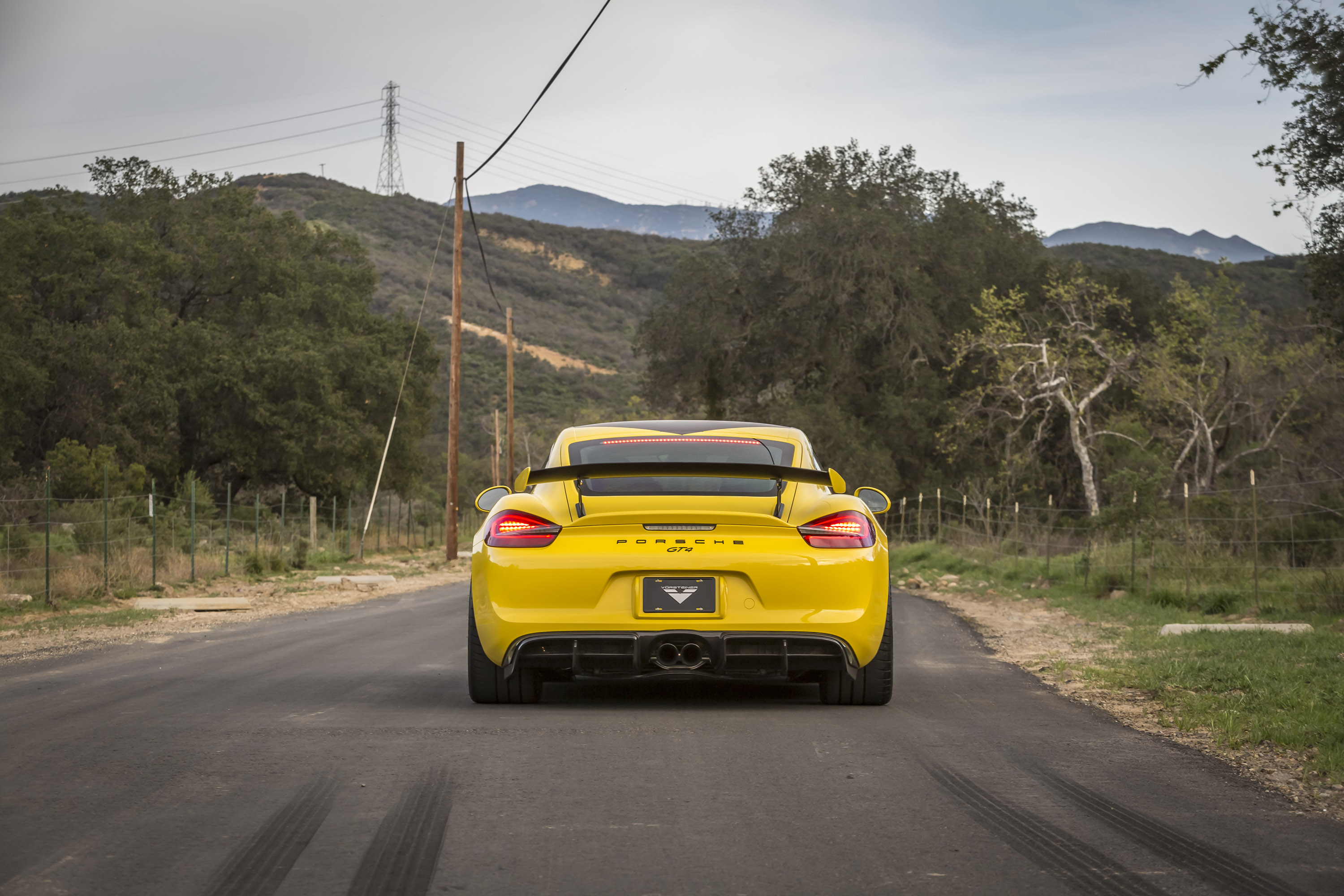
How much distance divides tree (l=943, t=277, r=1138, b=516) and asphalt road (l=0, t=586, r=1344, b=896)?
89.4 feet

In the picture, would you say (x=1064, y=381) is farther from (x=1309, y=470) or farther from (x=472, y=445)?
(x=472, y=445)

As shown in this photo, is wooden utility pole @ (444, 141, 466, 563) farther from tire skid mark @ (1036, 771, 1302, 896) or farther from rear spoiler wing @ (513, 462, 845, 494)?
tire skid mark @ (1036, 771, 1302, 896)

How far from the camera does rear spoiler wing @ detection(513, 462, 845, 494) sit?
23.0 ft

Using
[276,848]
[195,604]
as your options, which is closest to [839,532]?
[276,848]

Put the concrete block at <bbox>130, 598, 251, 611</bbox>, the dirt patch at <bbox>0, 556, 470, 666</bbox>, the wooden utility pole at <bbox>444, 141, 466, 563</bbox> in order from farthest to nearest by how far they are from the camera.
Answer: the wooden utility pole at <bbox>444, 141, 466, 563</bbox> → the concrete block at <bbox>130, 598, 251, 611</bbox> → the dirt patch at <bbox>0, 556, 470, 666</bbox>

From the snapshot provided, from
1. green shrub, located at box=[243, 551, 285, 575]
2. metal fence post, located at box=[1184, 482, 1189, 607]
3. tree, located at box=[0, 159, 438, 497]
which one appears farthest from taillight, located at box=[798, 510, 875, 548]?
tree, located at box=[0, 159, 438, 497]

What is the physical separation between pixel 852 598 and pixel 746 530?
2.19 feet

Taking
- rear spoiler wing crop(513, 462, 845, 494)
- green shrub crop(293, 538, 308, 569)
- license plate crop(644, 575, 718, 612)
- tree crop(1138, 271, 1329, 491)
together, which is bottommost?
green shrub crop(293, 538, 308, 569)

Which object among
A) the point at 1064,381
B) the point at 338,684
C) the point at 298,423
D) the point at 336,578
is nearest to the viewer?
the point at 338,684

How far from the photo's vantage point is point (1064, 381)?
34.0 metres

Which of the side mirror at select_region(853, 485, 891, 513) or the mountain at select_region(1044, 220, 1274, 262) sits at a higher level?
the mountain at select_region(1044, 220, 1274, 262)

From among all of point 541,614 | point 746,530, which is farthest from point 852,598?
point 541,614

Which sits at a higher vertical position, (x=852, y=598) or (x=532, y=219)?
(x=532, y=219)

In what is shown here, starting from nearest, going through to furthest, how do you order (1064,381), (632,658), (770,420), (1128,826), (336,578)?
(1128,826)
(632,658)
(336,578)
(1064,381)
(770,420)
